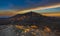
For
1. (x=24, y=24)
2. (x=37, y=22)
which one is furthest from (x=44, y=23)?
(x=24, y=24)

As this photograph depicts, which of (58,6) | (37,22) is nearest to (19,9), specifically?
(37,22)

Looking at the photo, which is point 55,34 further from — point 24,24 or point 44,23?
point 24,24

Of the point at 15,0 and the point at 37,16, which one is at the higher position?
the point at 15,0

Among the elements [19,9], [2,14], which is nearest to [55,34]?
[19,9]

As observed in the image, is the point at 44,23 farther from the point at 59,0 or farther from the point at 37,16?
the point at 59,0

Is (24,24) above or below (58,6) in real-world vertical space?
below

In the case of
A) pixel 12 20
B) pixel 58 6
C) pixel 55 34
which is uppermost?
pixel 58 6
